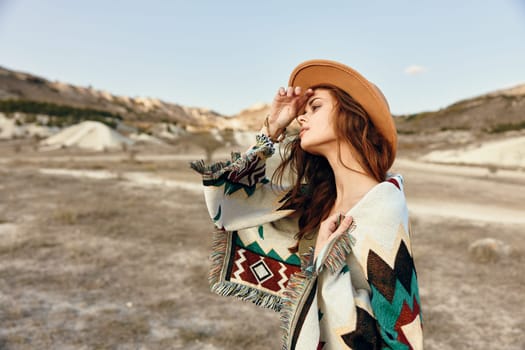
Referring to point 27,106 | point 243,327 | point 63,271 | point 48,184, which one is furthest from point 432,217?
point 27,106

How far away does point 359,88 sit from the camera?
4.14ft

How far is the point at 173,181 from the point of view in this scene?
1448cm

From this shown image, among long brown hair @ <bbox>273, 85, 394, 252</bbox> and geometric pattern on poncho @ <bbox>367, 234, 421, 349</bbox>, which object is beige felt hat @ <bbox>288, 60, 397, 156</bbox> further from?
geometric pattern on poncho @ <bbox>367, 234, 421, 349</bbox>

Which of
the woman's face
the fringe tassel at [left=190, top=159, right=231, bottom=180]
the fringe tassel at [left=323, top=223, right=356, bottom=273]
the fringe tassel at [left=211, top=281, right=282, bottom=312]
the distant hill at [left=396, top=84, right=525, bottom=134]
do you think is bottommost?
the fringe tassel at [left=211, top=281, right=282, bottom=312]

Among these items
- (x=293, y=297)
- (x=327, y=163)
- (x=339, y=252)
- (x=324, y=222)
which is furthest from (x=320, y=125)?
(x=293, y=297)

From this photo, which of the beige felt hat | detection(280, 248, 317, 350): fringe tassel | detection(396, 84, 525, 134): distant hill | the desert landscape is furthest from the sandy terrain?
detection(396, 84, 525, 134): distant hill

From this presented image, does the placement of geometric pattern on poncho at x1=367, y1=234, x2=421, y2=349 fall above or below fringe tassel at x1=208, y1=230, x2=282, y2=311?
above

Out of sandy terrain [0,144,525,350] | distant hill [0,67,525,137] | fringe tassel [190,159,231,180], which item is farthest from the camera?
distant hill [0,67,525,137]

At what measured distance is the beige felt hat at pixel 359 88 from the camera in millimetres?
1238

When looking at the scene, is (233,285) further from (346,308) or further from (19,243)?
(19,243)

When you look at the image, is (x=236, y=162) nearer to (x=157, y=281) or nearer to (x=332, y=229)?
(x=332, y=229)

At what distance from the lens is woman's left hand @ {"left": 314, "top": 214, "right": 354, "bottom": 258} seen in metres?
1.09

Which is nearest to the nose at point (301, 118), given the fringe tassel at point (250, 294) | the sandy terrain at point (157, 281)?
the fringe tassel at point (250, 294)

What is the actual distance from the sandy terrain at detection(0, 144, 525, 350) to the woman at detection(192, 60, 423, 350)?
2338mm
